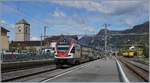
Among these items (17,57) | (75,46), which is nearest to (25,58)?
(17,57)

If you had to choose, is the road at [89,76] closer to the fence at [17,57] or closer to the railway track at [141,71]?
the railway track at [141,71]

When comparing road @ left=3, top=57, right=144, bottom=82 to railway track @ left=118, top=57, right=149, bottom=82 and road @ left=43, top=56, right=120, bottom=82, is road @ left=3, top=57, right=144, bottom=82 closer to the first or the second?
road @ left=43, top=56, right=120, bottom=82

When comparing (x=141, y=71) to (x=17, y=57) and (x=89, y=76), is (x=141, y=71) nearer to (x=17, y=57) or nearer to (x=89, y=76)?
(x=89, y=76)

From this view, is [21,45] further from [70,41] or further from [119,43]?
[70,41]

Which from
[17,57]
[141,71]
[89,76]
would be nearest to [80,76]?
[89,76]

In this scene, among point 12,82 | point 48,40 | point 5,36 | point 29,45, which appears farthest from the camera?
point 29,45

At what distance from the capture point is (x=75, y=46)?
1551 inches

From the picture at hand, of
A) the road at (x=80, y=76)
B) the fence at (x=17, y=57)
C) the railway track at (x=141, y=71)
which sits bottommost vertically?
the railway track at (x=141, y=71)

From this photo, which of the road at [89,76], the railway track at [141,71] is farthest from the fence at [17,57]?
the road at [89,76]

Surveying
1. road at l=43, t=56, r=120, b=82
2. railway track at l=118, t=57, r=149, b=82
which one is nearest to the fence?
railway track at l=118, t=57, r=149, b=82

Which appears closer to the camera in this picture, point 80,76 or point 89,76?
point 80,76

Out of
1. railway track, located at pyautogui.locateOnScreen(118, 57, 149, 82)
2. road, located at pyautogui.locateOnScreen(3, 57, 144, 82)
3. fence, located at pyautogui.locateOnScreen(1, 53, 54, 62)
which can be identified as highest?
fence, located at pyautogui.locateOnScreen(1, 53, 54, 62)

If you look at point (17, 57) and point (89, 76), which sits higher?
point (17, 57)

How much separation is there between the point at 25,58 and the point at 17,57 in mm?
4212
